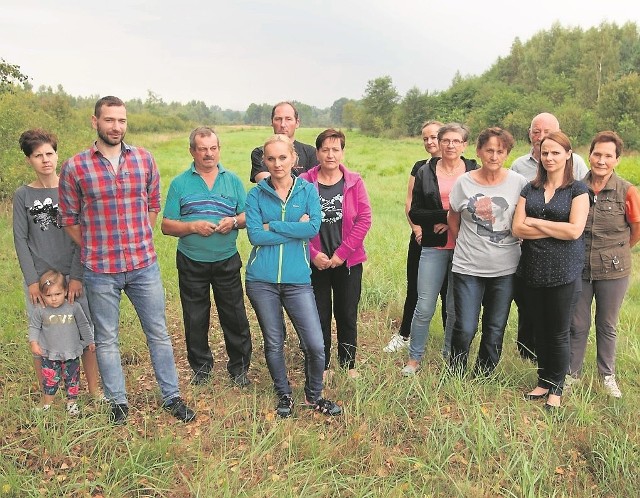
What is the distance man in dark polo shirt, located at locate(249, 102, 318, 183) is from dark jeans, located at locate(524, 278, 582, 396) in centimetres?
202

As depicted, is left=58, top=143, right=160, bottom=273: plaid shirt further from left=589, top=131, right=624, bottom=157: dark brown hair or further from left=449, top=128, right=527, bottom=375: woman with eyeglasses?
left=589, top=131, right=624, bottom=157: dark brown hair

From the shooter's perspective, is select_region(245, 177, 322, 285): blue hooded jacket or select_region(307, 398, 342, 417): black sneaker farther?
select_region(307, 398, 342, 417): black sneaker

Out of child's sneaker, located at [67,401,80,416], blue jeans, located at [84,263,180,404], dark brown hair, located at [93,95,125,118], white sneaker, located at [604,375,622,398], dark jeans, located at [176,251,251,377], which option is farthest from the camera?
dark jeans, located at [176,251,251,377]

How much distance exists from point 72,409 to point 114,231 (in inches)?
50.8

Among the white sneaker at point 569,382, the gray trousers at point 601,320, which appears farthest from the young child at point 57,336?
the gray trousers at point 601,320

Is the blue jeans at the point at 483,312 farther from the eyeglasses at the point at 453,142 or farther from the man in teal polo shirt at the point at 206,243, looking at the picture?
the man in teal polo shirt at the point at 206,243

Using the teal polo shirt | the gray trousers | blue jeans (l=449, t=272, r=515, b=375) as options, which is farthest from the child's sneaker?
the gray trousers

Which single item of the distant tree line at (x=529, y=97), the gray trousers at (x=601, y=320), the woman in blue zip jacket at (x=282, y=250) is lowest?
the gray trousers at (x=601, y=320)

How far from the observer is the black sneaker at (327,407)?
372 centimetres

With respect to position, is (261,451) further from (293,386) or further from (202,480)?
(293,386)

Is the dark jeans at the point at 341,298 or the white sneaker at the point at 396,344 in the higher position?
the dark jeans at the point at 341,298

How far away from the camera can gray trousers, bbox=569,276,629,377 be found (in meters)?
3.87

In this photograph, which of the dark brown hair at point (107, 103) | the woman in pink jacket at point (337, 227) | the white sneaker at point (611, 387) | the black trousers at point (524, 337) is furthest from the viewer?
the black trousers at point (524, 337)

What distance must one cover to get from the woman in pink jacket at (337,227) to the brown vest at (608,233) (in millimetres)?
1637
